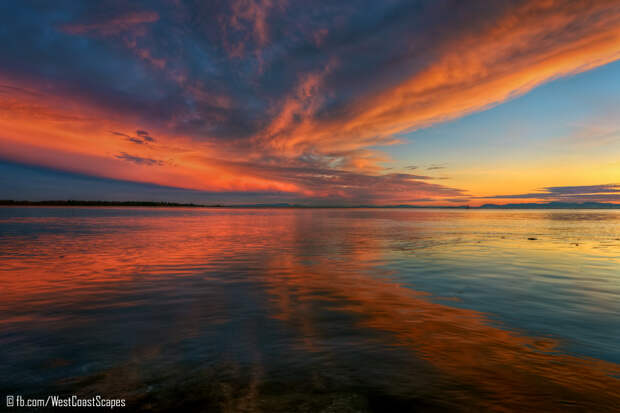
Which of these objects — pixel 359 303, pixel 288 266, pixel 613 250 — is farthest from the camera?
pixel 613 250

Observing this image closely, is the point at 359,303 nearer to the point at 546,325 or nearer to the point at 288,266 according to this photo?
the point at 546,325

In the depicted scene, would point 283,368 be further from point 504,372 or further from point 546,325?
point 546,325

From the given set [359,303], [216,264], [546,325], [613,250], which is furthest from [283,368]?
[613,250]

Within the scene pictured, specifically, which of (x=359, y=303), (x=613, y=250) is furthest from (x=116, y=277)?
(x=613, y=250)

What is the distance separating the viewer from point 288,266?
58.2 feet

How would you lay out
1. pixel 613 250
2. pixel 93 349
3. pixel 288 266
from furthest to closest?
Answer: pixel 613 250, pixel 288 266, pixel 93 349

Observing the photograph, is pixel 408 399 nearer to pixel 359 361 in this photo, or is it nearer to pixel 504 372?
pixel 359 361

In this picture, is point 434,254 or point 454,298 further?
point 434,254

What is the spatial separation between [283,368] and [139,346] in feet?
11.7

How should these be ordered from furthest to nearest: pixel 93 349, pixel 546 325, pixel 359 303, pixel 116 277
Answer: pixel 116 277
pixel 359 303
pixel 546 325
pixel 93 349

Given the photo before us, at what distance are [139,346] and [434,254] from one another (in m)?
A: 20.0

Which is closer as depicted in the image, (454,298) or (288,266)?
(454,298)

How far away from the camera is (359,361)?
6.38 metres

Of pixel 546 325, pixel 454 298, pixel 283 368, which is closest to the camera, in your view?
pixel 283 368
